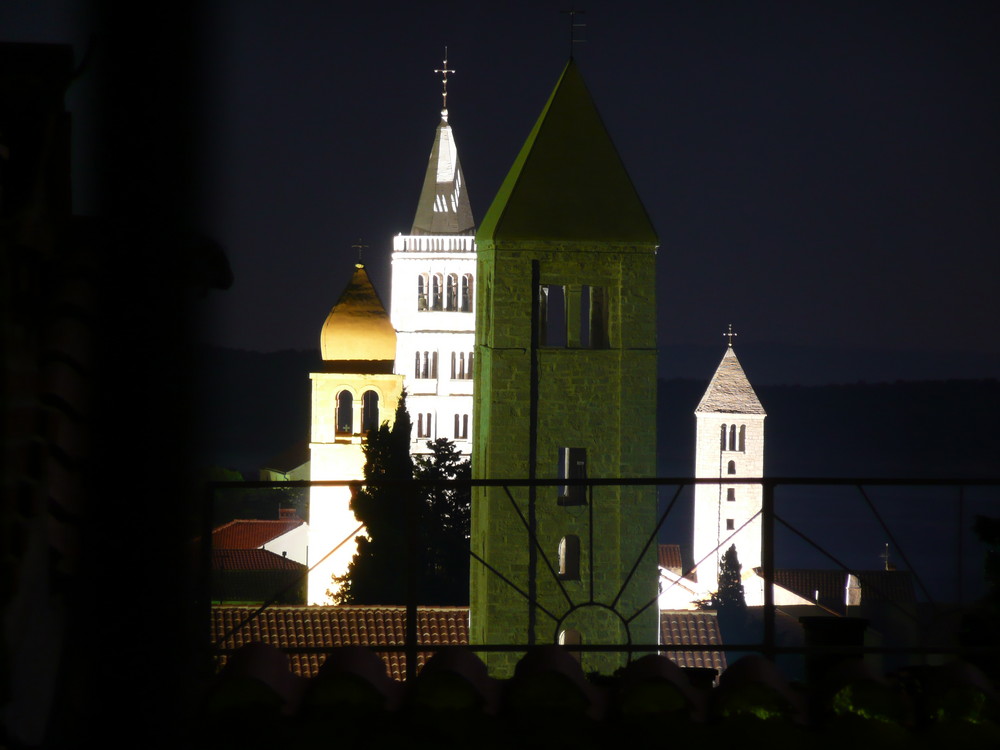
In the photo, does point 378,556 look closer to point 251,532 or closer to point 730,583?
point 730,583

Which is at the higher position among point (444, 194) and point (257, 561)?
point (444, 194)

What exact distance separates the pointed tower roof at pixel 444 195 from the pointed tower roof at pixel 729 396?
10397 mm

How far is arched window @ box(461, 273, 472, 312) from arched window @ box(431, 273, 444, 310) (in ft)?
2.51

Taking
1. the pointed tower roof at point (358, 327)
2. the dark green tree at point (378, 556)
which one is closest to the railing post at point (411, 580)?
the dark green tree at point (378, 556)

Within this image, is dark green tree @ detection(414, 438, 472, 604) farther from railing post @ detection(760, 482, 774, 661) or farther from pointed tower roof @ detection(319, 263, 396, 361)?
railing post @ detection(760, 482, 774, 661)

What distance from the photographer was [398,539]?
26.6 meters

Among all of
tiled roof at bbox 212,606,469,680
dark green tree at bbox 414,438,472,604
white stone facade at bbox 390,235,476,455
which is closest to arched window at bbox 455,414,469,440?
white stone facade at bbox 390,235,476,455

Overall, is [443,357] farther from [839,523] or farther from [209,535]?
[209,535]

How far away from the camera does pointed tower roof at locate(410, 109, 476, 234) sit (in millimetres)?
46500

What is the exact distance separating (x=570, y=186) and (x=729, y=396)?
1296 inches

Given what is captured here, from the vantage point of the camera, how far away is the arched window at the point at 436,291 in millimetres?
47781

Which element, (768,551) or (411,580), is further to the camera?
(768,551)

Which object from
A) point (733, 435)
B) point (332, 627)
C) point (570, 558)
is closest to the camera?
point (332, 627)

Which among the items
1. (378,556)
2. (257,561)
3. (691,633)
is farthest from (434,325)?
(691,633)
